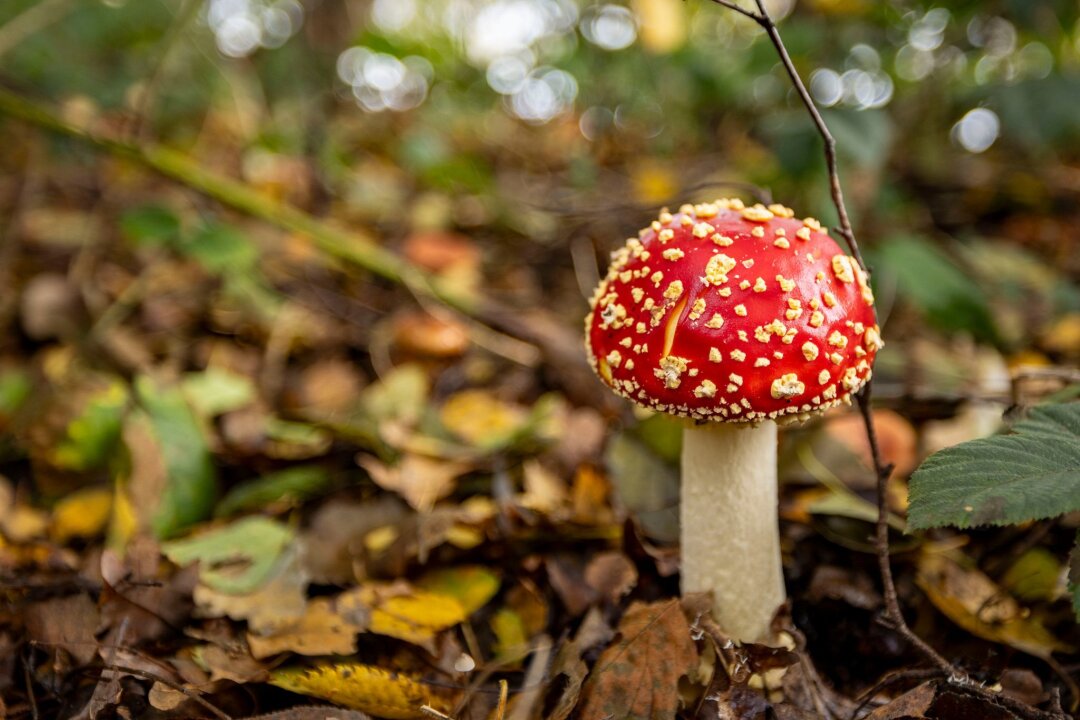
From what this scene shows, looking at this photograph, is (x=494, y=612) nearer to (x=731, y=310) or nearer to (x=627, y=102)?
(x=731, y=310)

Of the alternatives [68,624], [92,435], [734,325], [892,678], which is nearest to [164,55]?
[92,435]

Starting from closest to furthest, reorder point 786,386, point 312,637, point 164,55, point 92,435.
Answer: point 786,386
point 312,637
point 92,435
point 164,55

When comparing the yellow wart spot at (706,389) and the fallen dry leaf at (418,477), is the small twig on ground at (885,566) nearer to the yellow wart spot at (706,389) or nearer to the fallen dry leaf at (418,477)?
the yellow wart spot at (706,389)

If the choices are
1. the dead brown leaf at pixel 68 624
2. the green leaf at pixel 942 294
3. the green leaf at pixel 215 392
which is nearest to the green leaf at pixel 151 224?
the green leaf at pixel 215 392

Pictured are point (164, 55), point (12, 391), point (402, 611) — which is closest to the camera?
point (402, 611)

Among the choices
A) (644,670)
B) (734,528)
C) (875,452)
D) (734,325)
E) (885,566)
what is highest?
(734,325)

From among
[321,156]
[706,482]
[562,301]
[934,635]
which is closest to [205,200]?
[321,156]

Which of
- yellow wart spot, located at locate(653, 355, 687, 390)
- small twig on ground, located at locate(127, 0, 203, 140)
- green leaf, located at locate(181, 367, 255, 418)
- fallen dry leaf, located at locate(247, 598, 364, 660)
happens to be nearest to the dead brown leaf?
fallen dry leaf, located at locate(247, 598, 364, 660)

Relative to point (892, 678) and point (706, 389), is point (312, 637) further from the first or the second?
point (892, 678)

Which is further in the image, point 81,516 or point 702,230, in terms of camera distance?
point 81,516
